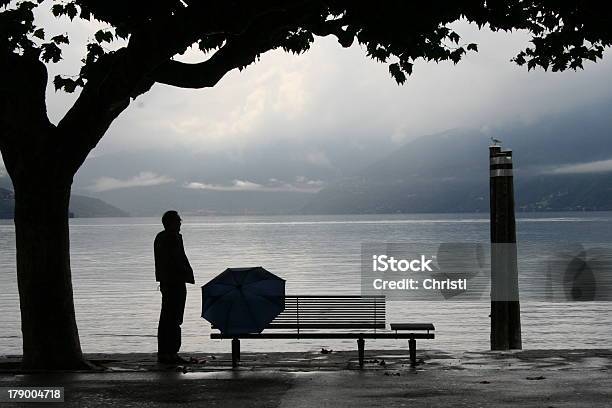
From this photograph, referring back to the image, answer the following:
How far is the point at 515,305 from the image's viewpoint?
19.0 meters

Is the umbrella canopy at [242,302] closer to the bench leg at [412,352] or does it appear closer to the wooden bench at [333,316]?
the wooden bench at [333,316]

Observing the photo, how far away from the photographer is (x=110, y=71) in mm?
15297

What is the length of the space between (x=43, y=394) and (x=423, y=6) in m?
6.45

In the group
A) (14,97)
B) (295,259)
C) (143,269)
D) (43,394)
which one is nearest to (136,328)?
(14,97)

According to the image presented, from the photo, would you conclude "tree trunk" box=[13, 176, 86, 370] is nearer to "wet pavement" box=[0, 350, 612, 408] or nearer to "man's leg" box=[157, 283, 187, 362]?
"wet pavement" box=[0, 350, 612, 408]

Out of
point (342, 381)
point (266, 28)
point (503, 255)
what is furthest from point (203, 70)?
point (503, 255)

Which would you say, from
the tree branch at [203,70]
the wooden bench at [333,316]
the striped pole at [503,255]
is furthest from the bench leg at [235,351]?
the striped pole at [503,255]

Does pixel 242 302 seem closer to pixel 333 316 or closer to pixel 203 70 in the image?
pixel 333 316

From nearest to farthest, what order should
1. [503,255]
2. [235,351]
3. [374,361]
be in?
[235,351]
[374,361]
[503,255]

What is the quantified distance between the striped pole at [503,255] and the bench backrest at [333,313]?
334 cm

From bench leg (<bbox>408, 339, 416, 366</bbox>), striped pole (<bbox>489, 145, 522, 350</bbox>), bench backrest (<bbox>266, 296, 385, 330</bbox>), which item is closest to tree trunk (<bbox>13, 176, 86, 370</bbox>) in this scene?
bench backrest (<bbox>266, 296, 385, 330</bbox>)

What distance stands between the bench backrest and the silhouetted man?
1403 mm

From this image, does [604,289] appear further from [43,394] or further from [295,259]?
[43,394]

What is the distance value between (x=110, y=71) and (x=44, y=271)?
2.85 m
